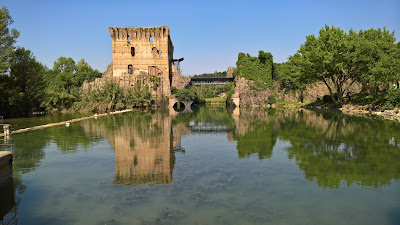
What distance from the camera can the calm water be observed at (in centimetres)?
613

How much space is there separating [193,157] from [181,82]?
157 feet

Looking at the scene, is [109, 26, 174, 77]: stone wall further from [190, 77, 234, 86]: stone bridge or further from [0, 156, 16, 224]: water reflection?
[0, 156, 16, 224]: water reflection

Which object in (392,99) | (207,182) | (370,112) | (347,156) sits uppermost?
(392,99)

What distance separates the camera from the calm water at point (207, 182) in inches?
241

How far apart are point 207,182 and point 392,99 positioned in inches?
1152

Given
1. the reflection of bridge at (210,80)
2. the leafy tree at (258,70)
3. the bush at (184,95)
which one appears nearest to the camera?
the bush at (184,95)

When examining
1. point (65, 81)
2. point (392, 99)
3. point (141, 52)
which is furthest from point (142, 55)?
point (392, 99)

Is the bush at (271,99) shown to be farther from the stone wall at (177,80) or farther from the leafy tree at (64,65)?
the leafy tree at (64,65)

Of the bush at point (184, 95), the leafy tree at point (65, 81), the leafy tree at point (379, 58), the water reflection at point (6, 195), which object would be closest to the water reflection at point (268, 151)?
the water reflection at point (6, 195)

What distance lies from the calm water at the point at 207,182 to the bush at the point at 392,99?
18.2 meters

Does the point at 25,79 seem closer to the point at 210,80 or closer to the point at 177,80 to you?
the point at 177,80

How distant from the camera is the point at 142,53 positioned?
53094 millimetres

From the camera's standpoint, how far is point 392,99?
29.5 m

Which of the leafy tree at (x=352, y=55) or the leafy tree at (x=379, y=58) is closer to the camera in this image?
the leafy tree at (x=379, y=58)
